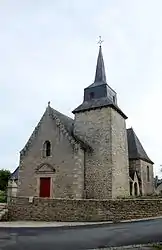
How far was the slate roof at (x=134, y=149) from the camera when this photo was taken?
27112 mm

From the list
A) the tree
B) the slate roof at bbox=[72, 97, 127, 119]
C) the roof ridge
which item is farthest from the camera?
the tree

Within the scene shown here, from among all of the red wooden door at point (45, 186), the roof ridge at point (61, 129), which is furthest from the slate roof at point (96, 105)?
the red wooden door at point (45, 186)

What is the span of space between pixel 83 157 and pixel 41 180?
3.62 meters

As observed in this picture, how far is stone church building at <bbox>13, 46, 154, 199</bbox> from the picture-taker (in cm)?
2095

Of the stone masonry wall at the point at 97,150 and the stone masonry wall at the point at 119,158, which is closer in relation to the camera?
the stone masonry wall at the point at 97,150

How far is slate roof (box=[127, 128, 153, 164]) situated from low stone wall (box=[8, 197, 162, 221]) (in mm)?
12559

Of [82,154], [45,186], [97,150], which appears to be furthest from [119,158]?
[45,186]

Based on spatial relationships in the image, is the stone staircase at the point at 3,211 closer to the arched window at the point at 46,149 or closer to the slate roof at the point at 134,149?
the arched window at the point at 46,149

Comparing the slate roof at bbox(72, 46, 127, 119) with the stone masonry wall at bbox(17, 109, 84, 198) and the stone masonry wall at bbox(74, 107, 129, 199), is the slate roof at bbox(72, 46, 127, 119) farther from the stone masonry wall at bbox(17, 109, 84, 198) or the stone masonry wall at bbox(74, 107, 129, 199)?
the stone masonry wall at bbox(17, 109, 84, 198)

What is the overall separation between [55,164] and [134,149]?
369 inches

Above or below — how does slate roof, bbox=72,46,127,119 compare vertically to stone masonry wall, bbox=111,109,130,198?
above

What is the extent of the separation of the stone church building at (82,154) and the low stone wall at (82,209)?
14.2 ft

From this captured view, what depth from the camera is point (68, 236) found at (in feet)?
31.6

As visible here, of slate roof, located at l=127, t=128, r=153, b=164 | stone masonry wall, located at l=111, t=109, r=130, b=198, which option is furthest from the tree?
stone masonry wall, located at l=111, t=109, r=130, b=198
